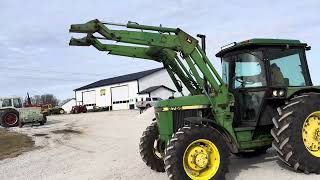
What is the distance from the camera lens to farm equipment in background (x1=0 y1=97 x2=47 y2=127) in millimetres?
33247

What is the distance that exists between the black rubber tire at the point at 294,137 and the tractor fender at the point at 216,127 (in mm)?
800

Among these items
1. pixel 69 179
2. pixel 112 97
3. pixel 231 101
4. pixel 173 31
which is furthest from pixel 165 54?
pixel 112 97

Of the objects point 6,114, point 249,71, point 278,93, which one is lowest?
point 6,114

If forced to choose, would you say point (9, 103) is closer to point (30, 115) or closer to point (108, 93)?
point (30, 115)

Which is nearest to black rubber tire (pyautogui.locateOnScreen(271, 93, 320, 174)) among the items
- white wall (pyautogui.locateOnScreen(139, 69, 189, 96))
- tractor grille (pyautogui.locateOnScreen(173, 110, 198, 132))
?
tractor grille (pyautogui.locateOnScreen(173, 110, 198, 132))

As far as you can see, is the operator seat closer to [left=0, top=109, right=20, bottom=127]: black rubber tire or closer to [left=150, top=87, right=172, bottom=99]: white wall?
[left=0, top=109, right=20, bottom=127]: black rubber tire

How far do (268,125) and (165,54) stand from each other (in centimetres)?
268

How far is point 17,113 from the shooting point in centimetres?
3522

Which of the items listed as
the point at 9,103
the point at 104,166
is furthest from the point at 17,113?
the point at 104,166

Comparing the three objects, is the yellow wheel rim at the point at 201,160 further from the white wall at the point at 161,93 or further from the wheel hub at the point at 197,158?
the white wall at the point at 161,93

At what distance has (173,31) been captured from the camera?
8.73m

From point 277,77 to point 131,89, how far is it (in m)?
62.3

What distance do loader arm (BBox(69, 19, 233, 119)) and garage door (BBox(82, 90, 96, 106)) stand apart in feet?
243

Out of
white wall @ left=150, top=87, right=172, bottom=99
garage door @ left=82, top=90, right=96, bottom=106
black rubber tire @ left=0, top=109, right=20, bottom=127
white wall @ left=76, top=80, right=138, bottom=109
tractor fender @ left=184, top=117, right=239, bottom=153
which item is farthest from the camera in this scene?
garage door @ left=82, top=90, right=96, bottom=106
